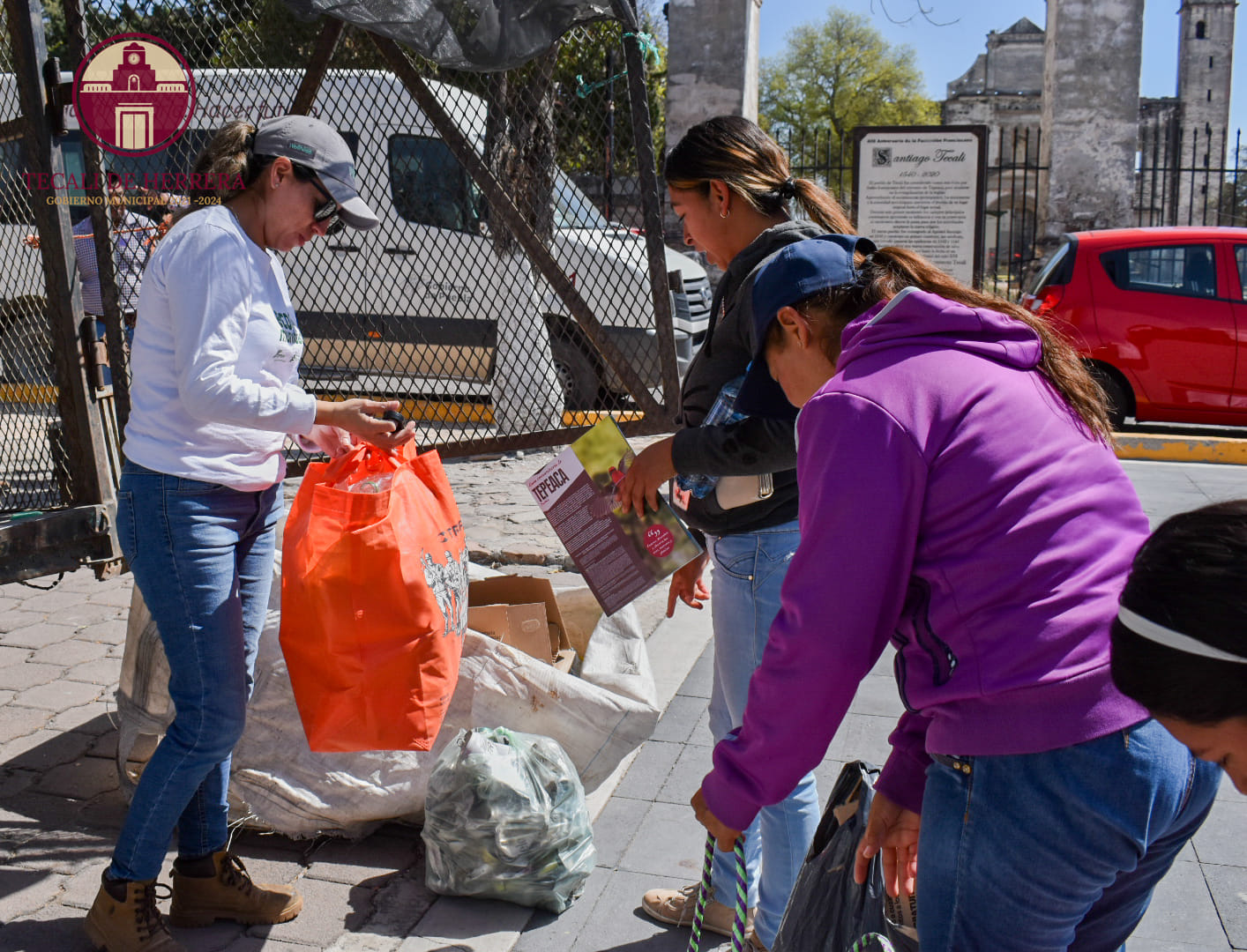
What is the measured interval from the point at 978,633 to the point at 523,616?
8.07 feet

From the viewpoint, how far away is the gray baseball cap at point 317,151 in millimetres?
2527

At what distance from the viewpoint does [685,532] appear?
2.60 meters

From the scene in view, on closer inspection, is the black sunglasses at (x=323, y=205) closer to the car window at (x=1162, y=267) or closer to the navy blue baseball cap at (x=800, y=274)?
the navy blue baseball cap at (x=800, y=274)

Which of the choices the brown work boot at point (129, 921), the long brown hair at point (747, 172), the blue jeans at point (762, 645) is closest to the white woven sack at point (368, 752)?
the brown work boot at point (129, 921)

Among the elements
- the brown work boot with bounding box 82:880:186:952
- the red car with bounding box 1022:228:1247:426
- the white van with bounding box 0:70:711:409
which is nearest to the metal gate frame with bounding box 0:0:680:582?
the white van with bounding box 0:70:711:409

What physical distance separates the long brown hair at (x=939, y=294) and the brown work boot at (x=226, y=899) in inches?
75.4

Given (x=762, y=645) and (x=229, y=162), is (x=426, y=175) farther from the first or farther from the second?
(x=762, y=645)

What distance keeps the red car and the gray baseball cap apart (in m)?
7.51

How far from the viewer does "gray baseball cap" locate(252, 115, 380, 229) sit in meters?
2.53

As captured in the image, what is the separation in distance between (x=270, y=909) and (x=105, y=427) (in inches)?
Result: 69.2

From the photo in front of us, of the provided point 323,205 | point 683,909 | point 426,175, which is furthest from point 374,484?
point 426,175

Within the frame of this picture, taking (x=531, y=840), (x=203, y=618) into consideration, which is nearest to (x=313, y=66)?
(x=203, y=618)

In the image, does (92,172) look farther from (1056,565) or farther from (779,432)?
(1056,565)

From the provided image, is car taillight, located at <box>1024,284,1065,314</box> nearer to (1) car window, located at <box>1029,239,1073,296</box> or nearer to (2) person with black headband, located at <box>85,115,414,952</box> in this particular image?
(1) car window, located at <box>1029,239,1073,296</box>
